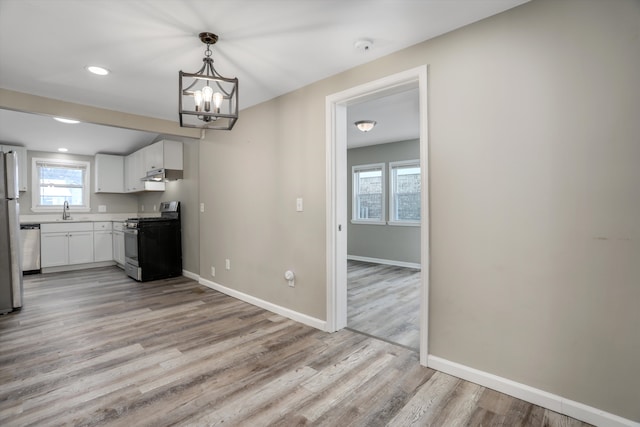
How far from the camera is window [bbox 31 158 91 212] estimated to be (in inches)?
226

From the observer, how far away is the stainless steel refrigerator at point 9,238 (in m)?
3.37

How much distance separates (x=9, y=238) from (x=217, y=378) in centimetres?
318

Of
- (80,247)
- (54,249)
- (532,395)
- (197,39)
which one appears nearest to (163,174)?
(80,247)

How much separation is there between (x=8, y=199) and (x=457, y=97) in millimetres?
4614

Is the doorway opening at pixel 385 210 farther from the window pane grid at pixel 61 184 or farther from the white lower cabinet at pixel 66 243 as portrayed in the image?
the window pane grid at pixel 61 184

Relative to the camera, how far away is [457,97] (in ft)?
6.72

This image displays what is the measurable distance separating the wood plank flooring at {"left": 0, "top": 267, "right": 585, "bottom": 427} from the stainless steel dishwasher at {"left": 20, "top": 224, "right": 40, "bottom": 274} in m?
2.55

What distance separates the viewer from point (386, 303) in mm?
3645

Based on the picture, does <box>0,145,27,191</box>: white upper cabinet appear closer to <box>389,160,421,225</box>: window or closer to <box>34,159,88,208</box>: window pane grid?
<box>34,159,88,208</box>: window pane grid

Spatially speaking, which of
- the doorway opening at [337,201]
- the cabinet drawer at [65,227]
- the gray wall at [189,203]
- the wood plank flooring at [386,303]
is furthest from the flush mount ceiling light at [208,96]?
the cabinet drawer at [65,227]

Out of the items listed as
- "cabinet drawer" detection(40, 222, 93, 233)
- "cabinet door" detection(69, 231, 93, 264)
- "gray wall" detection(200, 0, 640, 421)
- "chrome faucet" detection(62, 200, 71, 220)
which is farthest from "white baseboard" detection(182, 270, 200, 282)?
"gray wall" detection(200, 0, 640, 421)

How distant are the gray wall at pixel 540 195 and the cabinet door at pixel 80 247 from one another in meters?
5.93

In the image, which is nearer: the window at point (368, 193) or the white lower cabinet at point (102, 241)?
the white lower cabinet at point (102, 241)

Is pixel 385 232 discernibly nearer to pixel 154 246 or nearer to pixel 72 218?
pixel 154 246
